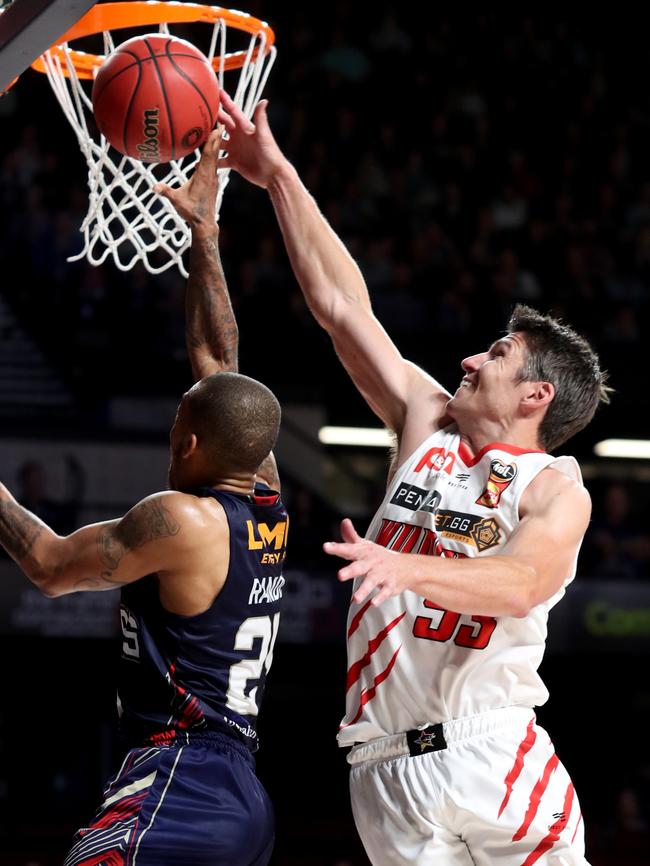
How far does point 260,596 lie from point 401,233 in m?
7.97

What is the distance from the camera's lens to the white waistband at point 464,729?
2.85 m

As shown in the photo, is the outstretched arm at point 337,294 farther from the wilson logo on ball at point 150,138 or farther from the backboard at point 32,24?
the backboard at point 32,24

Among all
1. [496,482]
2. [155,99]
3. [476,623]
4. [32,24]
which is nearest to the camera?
[32,24]

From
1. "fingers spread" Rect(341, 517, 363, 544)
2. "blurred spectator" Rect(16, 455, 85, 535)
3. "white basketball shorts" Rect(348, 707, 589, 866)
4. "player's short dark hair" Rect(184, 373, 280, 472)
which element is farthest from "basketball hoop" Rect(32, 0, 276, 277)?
"blurred spectator" Rect(16, 455, 85, 535)

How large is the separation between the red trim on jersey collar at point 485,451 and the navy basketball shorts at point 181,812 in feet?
3.13

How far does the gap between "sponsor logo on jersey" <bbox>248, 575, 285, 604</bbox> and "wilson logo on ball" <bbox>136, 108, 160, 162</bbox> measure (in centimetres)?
133

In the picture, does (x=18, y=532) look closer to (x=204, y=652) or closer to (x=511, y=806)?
(x=204, y=652)

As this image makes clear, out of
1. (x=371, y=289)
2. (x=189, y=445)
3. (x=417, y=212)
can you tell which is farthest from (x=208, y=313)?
(x=417, y=212)

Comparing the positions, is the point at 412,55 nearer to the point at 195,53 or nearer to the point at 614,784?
the point at 614,784

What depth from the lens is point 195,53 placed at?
3.46 meters

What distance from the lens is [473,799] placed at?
2768mm

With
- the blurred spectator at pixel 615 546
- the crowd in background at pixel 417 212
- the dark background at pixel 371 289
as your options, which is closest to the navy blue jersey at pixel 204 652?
the dark background at pixel 371 289

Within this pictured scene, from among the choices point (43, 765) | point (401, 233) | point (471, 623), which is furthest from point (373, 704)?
point (401, 233)

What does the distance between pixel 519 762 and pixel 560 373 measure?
1.02m
